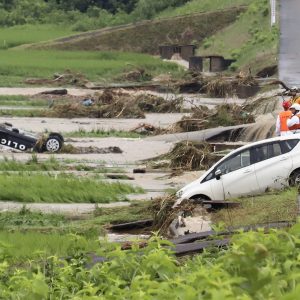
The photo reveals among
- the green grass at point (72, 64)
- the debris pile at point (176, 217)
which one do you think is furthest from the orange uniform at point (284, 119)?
the green grass at point (72, 64)

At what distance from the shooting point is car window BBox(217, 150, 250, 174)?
869 inches

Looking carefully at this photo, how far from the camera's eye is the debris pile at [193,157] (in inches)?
1139

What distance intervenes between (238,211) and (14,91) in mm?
38648

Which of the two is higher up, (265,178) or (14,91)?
(265,178)

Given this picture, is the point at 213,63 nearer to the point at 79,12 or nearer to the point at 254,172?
the point at 79,12

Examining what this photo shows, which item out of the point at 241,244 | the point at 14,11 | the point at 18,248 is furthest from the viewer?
the point at 14,11

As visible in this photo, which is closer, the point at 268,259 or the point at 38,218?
the point at 268,259

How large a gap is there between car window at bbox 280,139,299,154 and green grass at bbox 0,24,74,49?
6142 centimetres

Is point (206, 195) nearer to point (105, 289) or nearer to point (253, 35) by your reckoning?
point (105, 289)

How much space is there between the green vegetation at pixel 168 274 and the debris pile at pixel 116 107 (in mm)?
31860

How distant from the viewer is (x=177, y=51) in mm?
79312

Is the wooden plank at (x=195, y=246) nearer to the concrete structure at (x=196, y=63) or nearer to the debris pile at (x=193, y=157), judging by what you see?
the debris pile at (x=193, y=157)

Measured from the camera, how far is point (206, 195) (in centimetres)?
2175

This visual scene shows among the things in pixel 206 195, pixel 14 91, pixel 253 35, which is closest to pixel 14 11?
pixel 253 35
